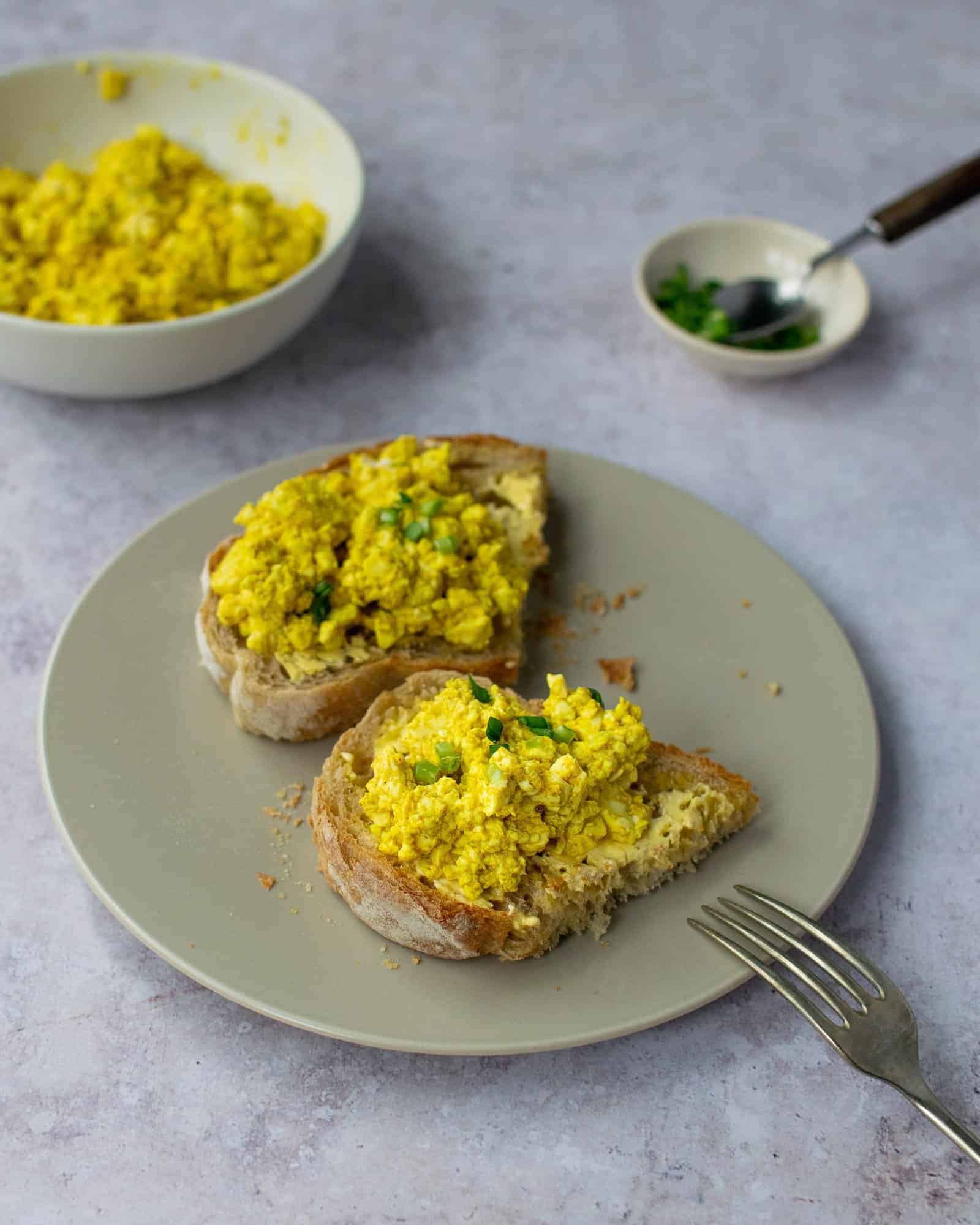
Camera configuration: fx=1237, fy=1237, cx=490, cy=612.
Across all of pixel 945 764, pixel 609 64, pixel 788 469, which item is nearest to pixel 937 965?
pixel 945 764

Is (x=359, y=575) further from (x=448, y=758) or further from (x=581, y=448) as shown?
(x=581, y=448)

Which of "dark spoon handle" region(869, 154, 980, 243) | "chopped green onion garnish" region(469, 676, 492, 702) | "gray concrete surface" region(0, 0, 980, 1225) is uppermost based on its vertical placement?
"dark spoon handle" region(869, 154, 980, 243)

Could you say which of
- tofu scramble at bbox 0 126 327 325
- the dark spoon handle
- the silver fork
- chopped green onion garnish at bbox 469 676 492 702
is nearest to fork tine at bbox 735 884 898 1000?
the silver fork

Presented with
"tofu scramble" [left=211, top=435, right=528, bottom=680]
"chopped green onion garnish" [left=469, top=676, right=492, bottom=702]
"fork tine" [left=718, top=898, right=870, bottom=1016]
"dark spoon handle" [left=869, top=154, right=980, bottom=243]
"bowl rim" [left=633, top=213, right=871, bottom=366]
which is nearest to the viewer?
"fork tine" [left=718, top=898, right=870, bottom=1016]

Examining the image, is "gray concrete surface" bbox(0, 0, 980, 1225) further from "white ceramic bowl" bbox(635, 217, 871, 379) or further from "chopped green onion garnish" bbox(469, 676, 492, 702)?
"chopped green onion garnish" bbox(469, 676, 492, 702)

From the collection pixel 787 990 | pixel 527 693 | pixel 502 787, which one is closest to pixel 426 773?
pixel 502 787

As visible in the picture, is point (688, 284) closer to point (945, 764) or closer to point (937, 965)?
point (945, 764)
